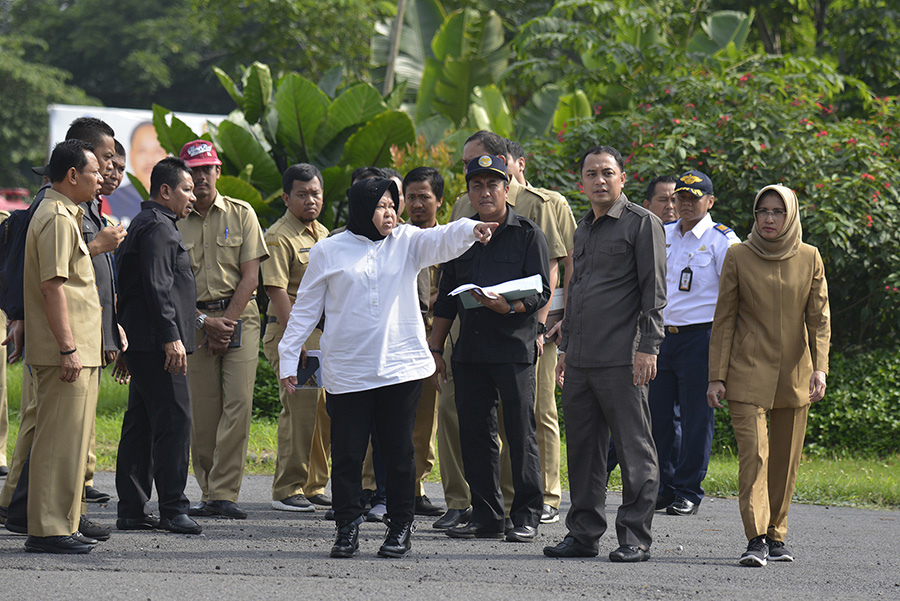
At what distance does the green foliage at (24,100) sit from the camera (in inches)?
1284

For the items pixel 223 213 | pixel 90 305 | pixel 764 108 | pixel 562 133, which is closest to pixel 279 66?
pixel 562 133

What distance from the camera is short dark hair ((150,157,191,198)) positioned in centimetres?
643

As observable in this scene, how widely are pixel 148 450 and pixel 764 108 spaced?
770cm

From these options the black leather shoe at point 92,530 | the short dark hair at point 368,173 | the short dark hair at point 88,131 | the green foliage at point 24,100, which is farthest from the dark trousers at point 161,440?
the green foliage at point 24,100

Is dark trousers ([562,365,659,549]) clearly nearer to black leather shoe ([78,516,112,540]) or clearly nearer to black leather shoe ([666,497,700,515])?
black leather shoe ([666,497,700,515])

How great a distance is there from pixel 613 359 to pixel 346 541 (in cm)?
177

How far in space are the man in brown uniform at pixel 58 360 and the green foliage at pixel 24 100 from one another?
2891 centimetres

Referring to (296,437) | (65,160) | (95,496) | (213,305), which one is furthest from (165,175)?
(95,496)

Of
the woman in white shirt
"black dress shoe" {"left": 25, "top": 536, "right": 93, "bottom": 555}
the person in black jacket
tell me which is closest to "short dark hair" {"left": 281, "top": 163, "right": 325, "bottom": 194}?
the person in black jacket

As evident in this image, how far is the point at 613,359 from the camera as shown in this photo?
223 inches

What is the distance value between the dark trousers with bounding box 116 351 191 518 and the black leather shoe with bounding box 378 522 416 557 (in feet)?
4.66

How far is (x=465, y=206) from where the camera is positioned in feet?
22.4

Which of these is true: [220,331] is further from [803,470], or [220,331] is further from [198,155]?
[803,470]

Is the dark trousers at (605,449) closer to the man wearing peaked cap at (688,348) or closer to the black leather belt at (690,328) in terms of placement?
the man wearing peaked cap at (688,348)
